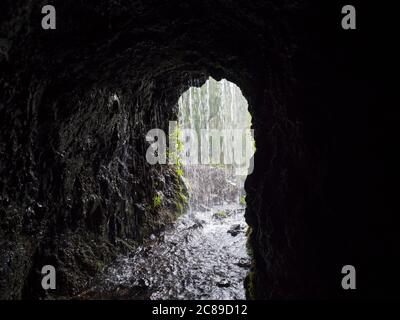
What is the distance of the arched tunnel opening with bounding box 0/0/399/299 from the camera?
3.31 m

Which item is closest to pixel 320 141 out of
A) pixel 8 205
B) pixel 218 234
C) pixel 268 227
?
pixel 268 227

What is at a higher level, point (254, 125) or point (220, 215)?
point (254, 125)

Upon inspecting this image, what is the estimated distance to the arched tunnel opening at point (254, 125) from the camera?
10.9ft

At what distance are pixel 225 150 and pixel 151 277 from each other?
69.2 ft

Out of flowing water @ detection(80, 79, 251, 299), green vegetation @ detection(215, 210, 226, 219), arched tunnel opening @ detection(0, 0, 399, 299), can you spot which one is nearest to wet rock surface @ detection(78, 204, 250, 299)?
flowing water @ detection(80, 79, 251, 299)

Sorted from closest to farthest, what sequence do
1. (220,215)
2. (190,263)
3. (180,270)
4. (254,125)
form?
(254,125) < (180,270) < (190,263) < (220,215)

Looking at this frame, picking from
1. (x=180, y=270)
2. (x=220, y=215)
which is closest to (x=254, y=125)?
(x=180, y=270)

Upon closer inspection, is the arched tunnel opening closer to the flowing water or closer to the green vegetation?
the flowing water

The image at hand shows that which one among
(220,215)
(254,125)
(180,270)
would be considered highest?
(254,125)

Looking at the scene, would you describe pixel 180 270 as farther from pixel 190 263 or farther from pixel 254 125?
pixel 254 125

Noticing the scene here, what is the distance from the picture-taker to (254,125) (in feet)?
21.1

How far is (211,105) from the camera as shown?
87.3 ft

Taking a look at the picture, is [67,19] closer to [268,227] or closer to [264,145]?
[264,145]

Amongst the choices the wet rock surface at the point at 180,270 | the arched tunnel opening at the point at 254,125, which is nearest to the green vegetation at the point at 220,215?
the wet rock surface at the point at 180,270
